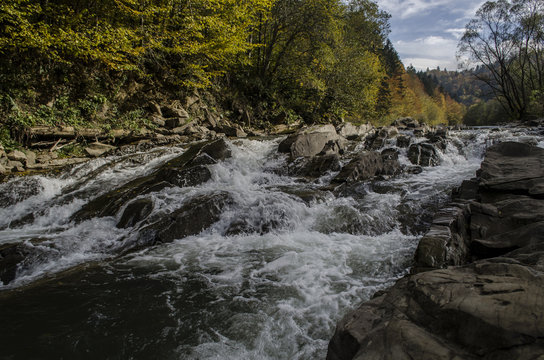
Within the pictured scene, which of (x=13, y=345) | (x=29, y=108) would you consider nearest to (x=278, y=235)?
(x=13, y=345)

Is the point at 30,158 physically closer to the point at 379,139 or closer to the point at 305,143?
the point at 305,143

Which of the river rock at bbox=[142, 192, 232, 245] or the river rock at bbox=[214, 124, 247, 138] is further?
the river rock at bbox=[214, 124, 247, 138]

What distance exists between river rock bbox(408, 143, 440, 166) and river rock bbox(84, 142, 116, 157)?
38.2ft

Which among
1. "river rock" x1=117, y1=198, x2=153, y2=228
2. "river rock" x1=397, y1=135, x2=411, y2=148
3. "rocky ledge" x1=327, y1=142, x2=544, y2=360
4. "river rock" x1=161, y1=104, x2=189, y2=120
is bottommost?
"river rock" x1=117, y1=198, x2=153, y2=228

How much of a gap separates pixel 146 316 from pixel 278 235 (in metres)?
2.80

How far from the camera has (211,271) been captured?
4.14m

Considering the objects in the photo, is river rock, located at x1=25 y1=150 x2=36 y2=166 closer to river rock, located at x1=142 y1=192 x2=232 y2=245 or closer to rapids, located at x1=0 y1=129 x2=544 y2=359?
rapids, located at x1=0 y1=129 x2=544 y2=359

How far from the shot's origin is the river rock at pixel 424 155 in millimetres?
10036

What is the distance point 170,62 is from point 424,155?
1371 centimetres

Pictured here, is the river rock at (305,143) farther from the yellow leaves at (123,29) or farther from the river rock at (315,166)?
the yellow leaves at (123,29)

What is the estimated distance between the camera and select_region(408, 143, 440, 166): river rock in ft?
32.9

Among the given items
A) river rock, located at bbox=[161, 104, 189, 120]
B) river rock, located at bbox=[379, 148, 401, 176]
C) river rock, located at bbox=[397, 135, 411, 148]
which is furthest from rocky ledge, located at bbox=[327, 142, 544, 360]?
river rock, located at bbox=[161, 104, 189, 120]

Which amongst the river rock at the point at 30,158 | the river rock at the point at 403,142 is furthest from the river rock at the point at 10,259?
the river rock at the point at 403,142

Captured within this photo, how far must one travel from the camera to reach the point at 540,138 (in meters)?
11.0
